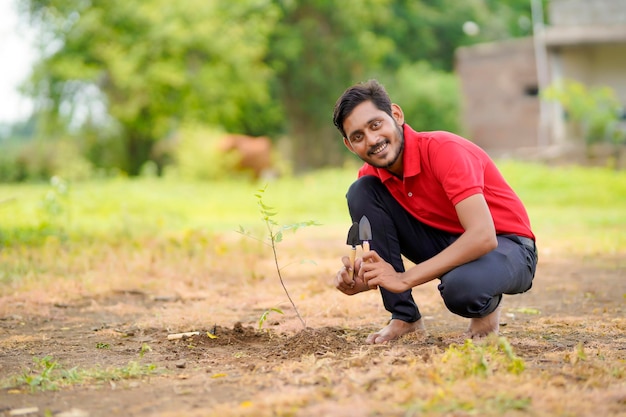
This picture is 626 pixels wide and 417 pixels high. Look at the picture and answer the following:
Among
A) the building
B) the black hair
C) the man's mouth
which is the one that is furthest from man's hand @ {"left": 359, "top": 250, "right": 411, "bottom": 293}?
the building

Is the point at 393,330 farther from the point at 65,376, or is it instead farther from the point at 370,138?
the point at 65,376

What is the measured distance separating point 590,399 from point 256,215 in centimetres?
1072

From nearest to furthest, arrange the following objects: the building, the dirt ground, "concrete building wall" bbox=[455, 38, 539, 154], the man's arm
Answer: the dirt ground, the man's arm, the building, "concrete building wall" bbox=[455, 38, 539, 154]

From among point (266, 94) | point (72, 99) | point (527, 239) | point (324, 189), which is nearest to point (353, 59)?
point (266, 94)

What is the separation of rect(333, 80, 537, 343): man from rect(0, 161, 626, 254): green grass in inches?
169

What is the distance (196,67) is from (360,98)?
20733 mm

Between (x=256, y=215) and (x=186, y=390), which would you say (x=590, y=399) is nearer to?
(x=186, y=390)

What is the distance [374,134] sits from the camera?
369cm

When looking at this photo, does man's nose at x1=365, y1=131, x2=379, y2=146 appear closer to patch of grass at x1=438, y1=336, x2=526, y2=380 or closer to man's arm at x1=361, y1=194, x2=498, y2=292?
man's arm at x1=361, y1=194, x2=498, y2=292

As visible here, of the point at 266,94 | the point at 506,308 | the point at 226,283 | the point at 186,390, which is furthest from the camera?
the point at 266,94

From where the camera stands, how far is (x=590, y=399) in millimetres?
2697

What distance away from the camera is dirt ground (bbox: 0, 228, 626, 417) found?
8.87ft

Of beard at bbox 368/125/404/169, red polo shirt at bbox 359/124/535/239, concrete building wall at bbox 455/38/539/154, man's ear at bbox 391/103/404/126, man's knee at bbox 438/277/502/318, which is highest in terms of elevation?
concrete building wall at bbox 455/38/539/154

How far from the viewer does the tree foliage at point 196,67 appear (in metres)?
22.7
